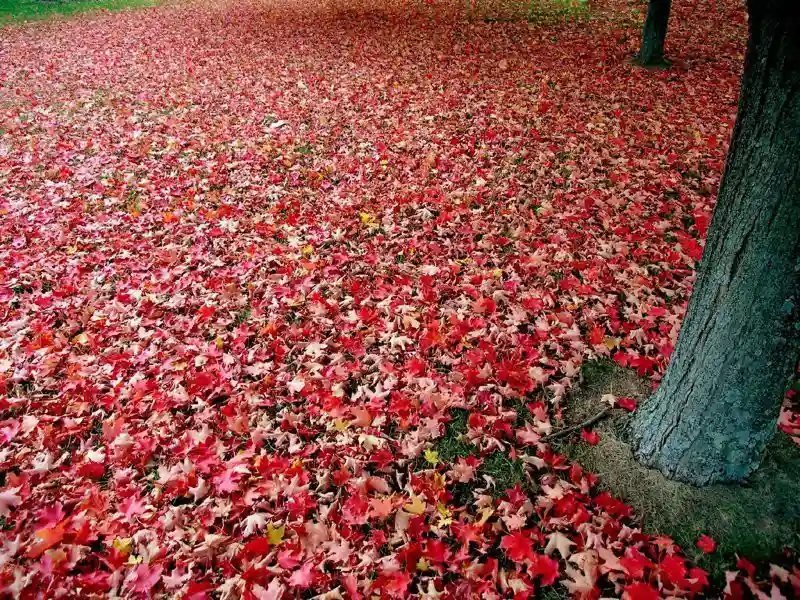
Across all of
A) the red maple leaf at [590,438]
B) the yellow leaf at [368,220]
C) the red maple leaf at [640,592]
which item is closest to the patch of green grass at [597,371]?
the red maple leaf at [590,438]

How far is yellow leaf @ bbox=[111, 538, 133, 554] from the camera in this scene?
8.46 feet

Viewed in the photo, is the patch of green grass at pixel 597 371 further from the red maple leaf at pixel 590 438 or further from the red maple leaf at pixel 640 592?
the red maple leaf at pixel 640 592

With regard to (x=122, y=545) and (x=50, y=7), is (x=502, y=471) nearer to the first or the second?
(x=122, y=545)

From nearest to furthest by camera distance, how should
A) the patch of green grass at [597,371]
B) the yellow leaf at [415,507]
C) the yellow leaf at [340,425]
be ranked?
1. the yellow leaf at [415,507]
2. the yellow leaf at [340,425]
3. the patch of green grass at [597,371]

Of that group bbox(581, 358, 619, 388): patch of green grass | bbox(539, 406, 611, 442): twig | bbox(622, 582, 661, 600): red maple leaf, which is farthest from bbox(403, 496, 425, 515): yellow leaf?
bbox(581, 358, 619, 388): patch of green grass

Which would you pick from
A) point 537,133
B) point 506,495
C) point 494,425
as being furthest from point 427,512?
point 537,133

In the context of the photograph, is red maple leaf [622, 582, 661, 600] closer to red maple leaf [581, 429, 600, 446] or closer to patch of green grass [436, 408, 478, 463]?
red maple leaf [581, 429, 600, 446]

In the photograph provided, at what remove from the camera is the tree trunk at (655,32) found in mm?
8124

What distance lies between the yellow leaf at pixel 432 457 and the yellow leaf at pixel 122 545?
1.73 metres

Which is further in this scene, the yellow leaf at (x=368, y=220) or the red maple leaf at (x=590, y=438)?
the yellow leaf at (x=368, y=220)

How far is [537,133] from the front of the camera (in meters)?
6.88

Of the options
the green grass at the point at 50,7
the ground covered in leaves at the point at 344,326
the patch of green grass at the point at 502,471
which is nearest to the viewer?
the ground covered in leaves at the point at 344,326

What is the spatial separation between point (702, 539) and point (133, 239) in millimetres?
5575

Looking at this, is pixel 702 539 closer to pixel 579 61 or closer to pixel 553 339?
pixel 553 339
